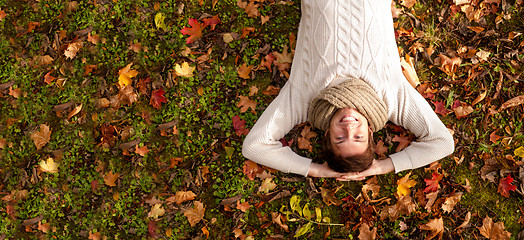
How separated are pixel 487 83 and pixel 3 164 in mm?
6088

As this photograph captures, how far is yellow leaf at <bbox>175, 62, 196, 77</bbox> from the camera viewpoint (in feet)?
12.8

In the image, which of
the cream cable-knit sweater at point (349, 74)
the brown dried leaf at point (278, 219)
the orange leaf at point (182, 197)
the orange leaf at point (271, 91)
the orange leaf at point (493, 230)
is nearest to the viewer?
the cream cable-knit sweater at point (349, 74)

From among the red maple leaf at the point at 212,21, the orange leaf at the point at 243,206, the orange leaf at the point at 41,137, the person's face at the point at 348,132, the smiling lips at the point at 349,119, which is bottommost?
the orange leaf at the point at 243,206

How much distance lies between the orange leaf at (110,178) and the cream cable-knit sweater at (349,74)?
1.73 meters

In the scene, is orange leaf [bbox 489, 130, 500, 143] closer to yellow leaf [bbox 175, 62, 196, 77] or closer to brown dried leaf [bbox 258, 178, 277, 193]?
brown dried leaf [bbox 258, 178, 277, 193]

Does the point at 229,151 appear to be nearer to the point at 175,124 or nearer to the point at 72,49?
the point at 175,124

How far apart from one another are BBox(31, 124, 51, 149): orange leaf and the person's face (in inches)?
139

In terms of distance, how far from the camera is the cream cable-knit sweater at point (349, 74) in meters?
3.15

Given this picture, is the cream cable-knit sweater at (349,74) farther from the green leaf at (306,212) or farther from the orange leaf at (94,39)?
the orange leaf at (94,39)

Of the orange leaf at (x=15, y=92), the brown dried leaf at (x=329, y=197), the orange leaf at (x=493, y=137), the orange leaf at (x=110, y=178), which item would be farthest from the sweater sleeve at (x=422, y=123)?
the orange leaf at (x=15, y=92)

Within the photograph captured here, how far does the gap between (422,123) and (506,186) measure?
145 cm

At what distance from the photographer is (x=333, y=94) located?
2932 mm

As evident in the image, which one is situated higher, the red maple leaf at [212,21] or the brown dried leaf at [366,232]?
the red maple leaf at [212,21]

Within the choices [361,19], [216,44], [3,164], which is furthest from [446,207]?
[3,164]
